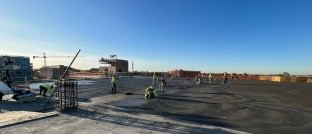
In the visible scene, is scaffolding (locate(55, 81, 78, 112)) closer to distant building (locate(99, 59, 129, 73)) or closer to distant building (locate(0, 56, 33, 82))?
distant building (locate(0, 56, 33, 82))

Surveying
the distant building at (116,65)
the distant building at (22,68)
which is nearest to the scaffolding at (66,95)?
the distant building at (22,68)

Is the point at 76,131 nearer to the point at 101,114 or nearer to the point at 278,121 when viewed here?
the point at 101,114

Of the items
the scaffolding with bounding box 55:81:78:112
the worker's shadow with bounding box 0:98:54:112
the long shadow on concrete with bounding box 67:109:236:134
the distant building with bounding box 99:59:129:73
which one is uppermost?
the distant building with bounding box 99:59:129:73

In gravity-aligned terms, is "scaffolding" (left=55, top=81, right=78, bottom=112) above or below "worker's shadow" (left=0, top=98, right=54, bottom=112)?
above

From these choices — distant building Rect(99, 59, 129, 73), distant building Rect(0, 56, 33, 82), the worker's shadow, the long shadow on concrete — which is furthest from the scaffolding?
distant building Rect(99, 59, 129, 73)

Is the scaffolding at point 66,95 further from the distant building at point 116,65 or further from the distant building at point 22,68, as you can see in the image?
the distant building at point 116,65

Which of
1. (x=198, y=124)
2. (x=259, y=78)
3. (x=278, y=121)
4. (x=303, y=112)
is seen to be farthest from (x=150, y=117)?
(x=259, y=78)

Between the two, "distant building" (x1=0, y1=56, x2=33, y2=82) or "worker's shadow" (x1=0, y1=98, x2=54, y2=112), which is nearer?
"worker's shadow" (x1=0, y1=98, x2=54, y2=112)

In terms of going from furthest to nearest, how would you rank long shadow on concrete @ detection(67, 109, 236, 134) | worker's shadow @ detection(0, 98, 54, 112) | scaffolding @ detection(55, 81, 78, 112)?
worker's shadow @ detection(0, 98, 54, 112) < scaffolding @ detection(55, 81, 78, 112) < long shadow on concrete @ detection(67, 109, 236, 134)

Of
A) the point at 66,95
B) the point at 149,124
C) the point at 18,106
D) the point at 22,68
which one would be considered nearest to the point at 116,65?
the point at 22,68

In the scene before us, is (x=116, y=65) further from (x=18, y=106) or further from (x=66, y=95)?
(x=66, y=95)

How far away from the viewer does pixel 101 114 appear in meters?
12.9

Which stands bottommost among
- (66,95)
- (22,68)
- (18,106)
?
(18,106)

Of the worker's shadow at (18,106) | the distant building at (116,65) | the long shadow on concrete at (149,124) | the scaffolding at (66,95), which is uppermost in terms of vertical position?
the distant building at (116,65)
